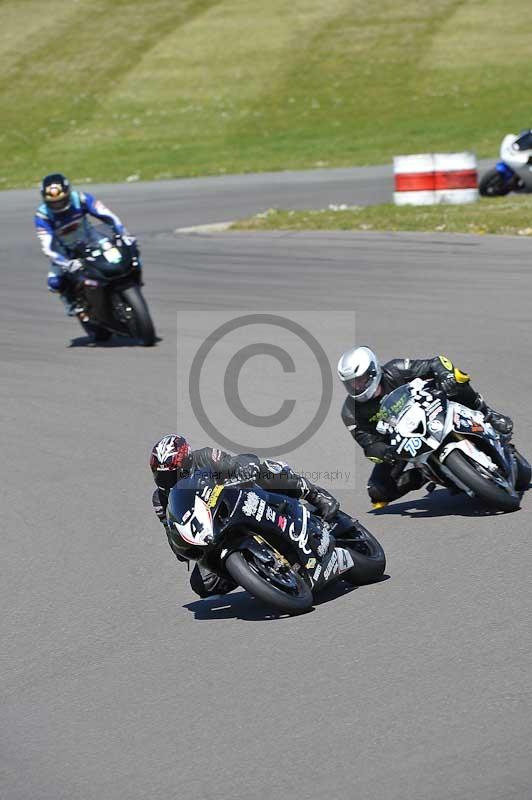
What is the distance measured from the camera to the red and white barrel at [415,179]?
846 inches

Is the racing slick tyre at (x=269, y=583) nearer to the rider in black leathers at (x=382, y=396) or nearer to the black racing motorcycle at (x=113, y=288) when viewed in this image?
the rider in black leathers at (x=382, y=396)

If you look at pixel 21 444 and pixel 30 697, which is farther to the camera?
pixel 21 444

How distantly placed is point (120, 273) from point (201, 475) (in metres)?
7.82

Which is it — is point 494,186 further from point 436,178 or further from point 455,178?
point 436,178

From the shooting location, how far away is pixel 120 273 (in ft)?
46.8

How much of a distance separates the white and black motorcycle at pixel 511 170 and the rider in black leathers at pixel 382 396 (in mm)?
14785

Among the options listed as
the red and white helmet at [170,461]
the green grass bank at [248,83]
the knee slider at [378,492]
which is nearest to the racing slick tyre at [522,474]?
the knee slider at [378,492]

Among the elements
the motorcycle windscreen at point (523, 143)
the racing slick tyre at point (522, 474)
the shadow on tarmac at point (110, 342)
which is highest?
the motorcycle windscreen at point (523, 143)

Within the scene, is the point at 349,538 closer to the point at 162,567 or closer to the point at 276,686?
the point at 162,567

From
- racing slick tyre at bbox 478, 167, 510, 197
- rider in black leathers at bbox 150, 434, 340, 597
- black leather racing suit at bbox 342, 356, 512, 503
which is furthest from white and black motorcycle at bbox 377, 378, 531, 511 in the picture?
racing slick tyre at bbox 478, 167, 510, 197

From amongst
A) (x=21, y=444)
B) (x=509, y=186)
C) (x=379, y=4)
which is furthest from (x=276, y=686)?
(x=379, y=4)

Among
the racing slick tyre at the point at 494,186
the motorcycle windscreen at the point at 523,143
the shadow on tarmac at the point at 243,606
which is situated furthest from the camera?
the racing slick tyre at the point at 494,186

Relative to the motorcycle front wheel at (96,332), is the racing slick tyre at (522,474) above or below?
above

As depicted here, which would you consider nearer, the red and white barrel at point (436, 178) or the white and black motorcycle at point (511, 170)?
the red and white barrel at point (436, 178)
